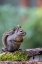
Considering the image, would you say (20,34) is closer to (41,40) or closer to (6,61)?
(6,61)

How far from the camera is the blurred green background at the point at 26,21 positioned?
4.08 m

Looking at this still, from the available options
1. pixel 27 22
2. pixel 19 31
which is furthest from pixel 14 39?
pixel 27 22

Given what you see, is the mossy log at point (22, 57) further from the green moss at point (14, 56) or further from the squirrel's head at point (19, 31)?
the squirrel's head at point (19, 31)

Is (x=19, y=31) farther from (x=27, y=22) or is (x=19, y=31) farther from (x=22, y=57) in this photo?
(x=27, y=22)

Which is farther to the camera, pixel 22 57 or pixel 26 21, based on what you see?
pixel 26 21

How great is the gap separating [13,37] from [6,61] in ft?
0.56

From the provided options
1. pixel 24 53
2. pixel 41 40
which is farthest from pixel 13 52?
pixel 41 40

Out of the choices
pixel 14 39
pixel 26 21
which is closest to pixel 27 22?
pixel 26 21

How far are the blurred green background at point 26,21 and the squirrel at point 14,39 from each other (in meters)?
1.84

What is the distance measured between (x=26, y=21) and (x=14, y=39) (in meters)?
2.23

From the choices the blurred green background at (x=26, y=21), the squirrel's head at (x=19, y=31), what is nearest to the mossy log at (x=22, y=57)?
the squirrel's head at (x=19, y=31)

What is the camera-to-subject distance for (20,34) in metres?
2.06

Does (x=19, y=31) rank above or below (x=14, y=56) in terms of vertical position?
above

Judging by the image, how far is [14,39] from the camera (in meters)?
2.11
